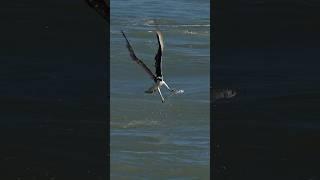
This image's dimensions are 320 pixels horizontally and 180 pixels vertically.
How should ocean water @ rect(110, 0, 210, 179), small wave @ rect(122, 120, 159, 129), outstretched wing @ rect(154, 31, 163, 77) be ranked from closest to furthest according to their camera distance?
outstretched wing @ rect(154, 31, 163, 77)
ocean water @ rect(110, 0, 210, 179)
small wave @ rect(122, 120, 159, 129)

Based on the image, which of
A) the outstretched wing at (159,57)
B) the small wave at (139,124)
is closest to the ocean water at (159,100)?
the small wave at (139,124)

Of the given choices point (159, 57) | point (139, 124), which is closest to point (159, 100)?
point (139, 124)

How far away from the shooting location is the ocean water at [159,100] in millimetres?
11891

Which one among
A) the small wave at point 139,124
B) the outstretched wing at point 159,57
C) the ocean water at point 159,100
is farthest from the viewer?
the small wave at point 139,124

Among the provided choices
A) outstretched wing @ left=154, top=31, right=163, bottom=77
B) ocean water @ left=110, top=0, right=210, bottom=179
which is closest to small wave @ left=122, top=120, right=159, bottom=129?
ocean water @ left=110, top=0, right=210, bottom=179

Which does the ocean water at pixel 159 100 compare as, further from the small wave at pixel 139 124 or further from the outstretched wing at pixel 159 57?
the outstretched wing at pixel 159 57

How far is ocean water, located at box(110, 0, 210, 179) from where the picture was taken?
11891 mm

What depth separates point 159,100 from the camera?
48.8ft

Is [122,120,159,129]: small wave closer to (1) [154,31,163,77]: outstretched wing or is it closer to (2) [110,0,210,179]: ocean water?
(2) [110,0,210,179]: ocean water
